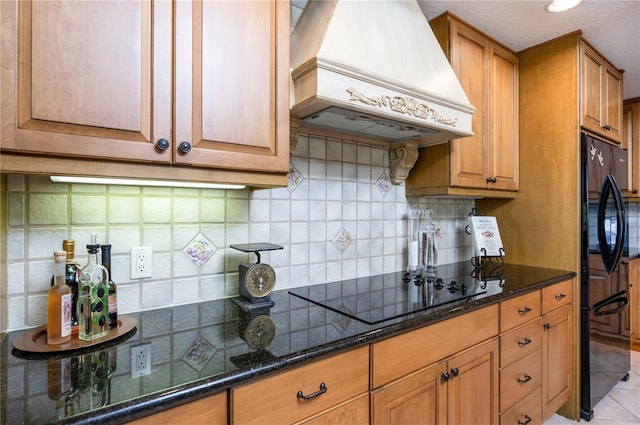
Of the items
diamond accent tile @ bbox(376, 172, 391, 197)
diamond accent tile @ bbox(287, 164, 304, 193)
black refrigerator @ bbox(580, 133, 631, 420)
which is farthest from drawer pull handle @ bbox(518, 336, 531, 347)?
diamond accent tile @ bbox(287, 164, 304, 193)

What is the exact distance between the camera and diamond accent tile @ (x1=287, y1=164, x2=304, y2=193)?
5.27 feet

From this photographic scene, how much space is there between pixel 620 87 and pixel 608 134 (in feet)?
1.87

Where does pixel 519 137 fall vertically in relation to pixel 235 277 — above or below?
above

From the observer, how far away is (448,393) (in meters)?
1.30

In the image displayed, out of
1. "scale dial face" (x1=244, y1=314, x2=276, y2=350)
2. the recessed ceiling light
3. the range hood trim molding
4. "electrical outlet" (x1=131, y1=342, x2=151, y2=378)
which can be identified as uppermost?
the recessed ceiling light

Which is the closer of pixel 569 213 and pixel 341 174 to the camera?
pixel 341 174

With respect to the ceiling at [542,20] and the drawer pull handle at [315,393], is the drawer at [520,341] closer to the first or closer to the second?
the drawer pull handle at [315,393]

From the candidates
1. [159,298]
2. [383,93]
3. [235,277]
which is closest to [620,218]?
[383,93]

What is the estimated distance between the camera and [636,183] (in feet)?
10.4

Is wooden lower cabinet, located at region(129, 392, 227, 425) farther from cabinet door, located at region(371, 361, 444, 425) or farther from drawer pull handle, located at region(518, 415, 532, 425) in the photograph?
drawer pull handle, located at region(518, 415, 532, 425)

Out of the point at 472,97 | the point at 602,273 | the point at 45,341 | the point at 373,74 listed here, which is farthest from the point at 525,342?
the point at 45,341

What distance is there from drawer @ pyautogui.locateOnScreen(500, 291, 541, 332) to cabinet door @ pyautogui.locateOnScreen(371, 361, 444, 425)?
464 mm

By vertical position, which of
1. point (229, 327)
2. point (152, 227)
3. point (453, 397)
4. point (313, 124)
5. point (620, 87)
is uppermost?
point (620, 87)

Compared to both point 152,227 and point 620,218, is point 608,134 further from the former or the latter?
point 152,227
